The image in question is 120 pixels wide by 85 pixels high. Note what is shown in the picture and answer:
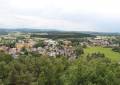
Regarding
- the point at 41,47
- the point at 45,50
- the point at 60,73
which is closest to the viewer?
the point at 60,73

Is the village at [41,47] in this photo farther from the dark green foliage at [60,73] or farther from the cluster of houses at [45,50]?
the dark green foliage at [60,73]

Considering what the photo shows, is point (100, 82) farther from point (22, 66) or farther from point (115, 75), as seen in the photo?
point (22, 66)

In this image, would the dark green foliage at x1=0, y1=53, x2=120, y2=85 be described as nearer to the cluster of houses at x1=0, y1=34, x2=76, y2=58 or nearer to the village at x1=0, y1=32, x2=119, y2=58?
the village at x1=0, y1=32, x2=119, y2=58

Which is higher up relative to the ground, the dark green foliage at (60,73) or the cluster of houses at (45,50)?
the dark green foliage at (60,73)

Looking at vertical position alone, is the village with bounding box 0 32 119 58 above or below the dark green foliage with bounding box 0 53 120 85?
below

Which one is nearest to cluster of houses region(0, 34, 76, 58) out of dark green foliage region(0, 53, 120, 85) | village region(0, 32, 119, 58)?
village region(0, 32, 119, 58)

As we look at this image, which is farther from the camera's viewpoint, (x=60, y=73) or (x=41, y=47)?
(x=41, y=47)

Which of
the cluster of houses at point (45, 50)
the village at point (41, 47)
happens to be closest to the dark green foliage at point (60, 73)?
the village at point (41, 47)

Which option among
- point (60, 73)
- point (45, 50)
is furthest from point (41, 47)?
point (60, 73)

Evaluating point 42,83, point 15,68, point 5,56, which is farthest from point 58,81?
point 5,56

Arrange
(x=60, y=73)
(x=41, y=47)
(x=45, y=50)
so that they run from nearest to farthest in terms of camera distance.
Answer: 1. (x=60, y=73)
2. (x=45, y=50)
3. (x=41, y=47)

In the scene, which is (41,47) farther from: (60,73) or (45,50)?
(60,73)

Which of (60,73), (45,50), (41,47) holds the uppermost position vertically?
(60,73)
